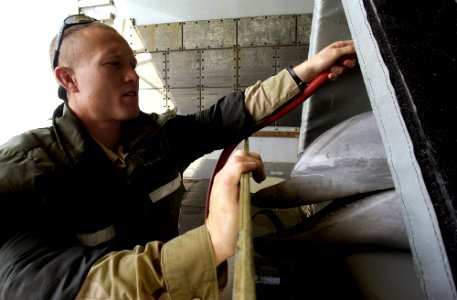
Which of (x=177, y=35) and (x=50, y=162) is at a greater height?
(x=177, y=35)

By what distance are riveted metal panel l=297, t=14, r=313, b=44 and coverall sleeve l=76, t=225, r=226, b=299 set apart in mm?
3611

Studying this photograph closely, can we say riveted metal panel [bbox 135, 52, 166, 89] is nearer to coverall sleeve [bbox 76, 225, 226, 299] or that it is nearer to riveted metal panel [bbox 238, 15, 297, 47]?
riveted metal panel [bbox 238, 15, 297, 47]

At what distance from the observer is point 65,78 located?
116cm

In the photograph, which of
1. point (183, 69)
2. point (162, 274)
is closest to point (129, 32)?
point (183, 69)

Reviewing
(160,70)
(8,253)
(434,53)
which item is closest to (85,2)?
(160,70)

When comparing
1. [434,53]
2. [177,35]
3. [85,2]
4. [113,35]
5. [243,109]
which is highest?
[85,2]

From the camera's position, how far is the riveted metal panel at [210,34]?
3.84 metres

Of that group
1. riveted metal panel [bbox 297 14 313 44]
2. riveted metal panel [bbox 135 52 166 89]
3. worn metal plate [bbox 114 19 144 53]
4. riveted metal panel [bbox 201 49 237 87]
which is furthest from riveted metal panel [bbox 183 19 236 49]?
riveted metal panel [bbox 297 14 313 44]

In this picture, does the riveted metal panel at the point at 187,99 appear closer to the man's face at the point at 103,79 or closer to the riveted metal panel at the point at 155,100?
the riveted metal panel at the point at 155,100

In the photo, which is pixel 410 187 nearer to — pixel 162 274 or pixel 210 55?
pixel 162 274

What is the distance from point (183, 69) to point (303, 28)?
69.1 inches

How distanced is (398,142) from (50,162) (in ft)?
3.15

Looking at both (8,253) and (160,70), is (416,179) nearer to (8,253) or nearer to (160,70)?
(8,253)

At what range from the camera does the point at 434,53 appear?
457 millimetres
